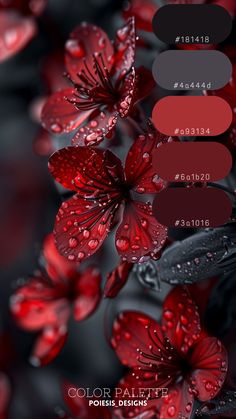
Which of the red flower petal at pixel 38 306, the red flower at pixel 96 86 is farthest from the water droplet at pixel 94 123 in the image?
the red flower petal at pixel 38 306

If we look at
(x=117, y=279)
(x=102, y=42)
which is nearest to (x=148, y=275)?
(x=117, y=279)

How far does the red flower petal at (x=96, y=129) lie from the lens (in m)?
0.26

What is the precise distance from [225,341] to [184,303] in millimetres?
27

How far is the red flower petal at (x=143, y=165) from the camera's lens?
0.88 ft

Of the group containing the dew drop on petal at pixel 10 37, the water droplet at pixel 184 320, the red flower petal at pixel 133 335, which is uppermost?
the dew drop on petal at pixel 10 37

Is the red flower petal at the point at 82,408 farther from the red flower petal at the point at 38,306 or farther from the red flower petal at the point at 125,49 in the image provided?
the red flower petal at the point at 125,49

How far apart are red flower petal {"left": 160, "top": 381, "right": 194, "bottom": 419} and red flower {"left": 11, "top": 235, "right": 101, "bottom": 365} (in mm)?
63

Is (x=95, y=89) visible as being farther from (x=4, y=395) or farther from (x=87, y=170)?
(x=4, y=395)

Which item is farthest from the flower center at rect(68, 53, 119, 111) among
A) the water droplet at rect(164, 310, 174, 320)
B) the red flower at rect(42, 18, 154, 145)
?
the water droplet at rect(164, 310, 174, 320)

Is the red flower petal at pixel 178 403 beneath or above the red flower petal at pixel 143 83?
beneath

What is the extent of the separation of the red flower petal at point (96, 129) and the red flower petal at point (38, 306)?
0.10 meters

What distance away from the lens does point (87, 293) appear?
0.32 meters

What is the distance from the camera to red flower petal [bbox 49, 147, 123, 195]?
262 millimetres

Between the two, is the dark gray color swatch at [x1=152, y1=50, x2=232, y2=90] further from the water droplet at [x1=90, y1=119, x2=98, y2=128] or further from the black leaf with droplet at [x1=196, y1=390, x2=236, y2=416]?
the black leaf with droplet at [x1=196, y1=390, x2=236, y2=416]
